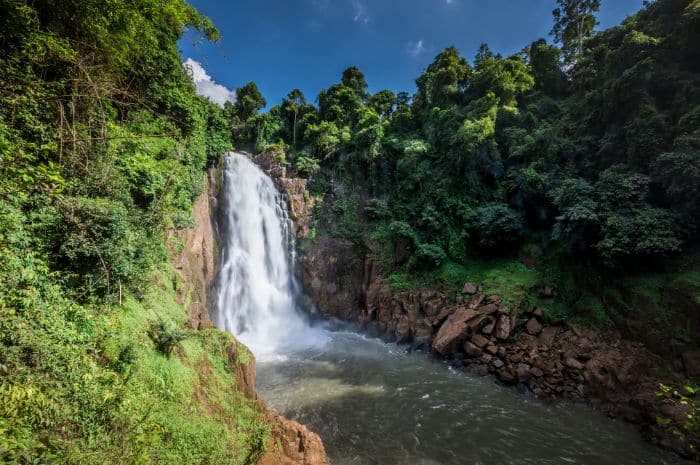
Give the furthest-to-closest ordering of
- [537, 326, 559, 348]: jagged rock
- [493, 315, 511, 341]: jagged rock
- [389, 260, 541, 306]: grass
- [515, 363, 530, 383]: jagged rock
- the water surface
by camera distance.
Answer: [389, 260, 541, 306]: grass → [493, 315, 511, 341]: jagged rock → [537, 326, 559, 348]: jagged rock → [515, 363, 530, 383]: jagged rock → the water surface

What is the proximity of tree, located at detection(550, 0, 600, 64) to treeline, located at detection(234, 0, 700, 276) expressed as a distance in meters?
0.09

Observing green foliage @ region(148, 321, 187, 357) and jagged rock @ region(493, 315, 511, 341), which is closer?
green foliage @ region(148, 321, 187, 357)

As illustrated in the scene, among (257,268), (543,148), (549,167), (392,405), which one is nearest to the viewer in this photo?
(392,405)

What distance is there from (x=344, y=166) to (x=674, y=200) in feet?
58.5

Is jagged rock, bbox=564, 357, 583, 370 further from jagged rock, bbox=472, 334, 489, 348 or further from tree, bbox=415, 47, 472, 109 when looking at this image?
tree, bbox=415, 47, 472, 109

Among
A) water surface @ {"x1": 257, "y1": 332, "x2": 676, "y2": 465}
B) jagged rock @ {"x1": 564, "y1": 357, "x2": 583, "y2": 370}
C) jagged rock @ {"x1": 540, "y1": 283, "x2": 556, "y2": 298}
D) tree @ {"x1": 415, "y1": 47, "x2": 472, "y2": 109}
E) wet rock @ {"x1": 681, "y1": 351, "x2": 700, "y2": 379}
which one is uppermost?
tree @ {"x1": 415, "y1": 47, "x2": 472, "y2": 109}

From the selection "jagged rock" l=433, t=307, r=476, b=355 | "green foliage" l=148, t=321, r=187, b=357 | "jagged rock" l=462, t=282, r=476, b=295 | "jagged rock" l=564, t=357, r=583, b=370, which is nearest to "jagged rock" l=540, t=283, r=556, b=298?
"jagged rock" l=564, t=357, r=583, b=370

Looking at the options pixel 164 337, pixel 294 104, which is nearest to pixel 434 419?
pixel 164 337

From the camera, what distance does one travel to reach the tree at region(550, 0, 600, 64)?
82.2 feet

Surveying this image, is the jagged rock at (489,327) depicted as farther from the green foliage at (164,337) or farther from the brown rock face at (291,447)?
the green foliage at (164,337)

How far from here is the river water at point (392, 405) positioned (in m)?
7.19

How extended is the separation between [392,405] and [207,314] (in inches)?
289

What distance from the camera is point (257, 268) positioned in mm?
17250

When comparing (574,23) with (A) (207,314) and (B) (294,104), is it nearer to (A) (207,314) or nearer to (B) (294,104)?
(B) (294,104)
